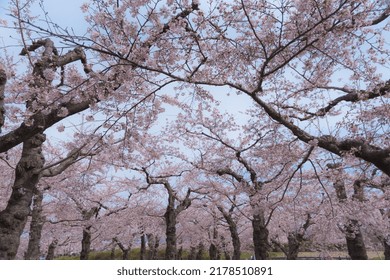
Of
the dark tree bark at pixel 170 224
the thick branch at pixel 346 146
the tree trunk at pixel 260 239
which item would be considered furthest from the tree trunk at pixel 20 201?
the dark tree bark at pixel 170 224

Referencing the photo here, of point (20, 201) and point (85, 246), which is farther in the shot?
point (85, 246)

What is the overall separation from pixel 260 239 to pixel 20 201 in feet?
24.2

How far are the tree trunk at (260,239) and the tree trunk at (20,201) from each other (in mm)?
6902

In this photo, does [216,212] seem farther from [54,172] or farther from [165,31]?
[165,31]

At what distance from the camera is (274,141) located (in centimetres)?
805

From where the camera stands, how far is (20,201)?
6.45 m

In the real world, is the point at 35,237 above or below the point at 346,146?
below

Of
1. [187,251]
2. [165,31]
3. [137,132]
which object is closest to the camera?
[165,31]

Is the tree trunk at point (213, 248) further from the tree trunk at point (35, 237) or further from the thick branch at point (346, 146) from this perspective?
the thick branch at point (346, 146)

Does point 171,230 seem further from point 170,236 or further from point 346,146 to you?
point 346,146

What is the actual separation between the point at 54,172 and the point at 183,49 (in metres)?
4.29

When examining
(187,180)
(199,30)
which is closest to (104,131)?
(199,30)

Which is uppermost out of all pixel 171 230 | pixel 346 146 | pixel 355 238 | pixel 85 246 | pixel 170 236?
pixel 346 146

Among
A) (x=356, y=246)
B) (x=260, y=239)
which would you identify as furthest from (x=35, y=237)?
(x=356, y=246)
